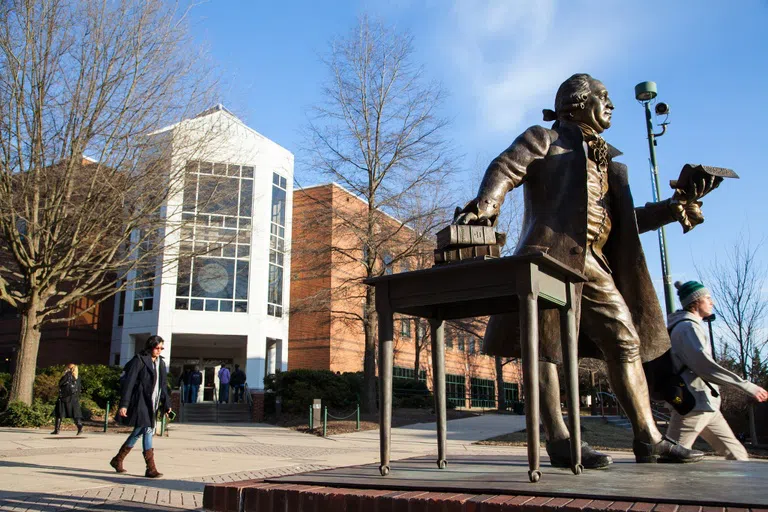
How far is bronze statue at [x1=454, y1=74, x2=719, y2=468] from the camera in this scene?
14.1 ft

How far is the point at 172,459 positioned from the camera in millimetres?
10094

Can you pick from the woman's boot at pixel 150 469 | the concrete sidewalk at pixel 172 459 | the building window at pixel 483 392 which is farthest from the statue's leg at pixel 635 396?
the building window at pixel 483 392

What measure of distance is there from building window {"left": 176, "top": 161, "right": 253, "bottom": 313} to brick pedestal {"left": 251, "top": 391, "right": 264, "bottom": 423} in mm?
4813

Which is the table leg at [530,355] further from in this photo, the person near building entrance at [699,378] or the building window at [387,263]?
the building window at [387,263]

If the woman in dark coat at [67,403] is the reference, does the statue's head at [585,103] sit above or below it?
above

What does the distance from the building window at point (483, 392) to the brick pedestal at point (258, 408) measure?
24.1 meters

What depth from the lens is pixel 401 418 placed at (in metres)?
21.5

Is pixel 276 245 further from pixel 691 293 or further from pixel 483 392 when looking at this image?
pixel 691 293

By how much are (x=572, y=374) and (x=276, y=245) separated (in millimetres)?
30239

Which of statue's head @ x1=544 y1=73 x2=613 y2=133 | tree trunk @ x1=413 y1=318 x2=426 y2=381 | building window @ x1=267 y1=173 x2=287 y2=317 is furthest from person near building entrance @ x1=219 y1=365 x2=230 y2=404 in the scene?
statue's head @ x1=544 y1=73 x2=613 y2=133

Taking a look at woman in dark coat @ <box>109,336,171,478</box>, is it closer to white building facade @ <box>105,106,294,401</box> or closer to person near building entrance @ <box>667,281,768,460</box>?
person near building entrance @ <box>667,281,768,460</box>

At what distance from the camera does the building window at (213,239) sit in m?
18.5

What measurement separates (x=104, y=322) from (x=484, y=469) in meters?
34.6

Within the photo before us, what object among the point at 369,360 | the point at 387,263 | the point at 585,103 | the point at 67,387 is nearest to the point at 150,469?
the point at 585,103
